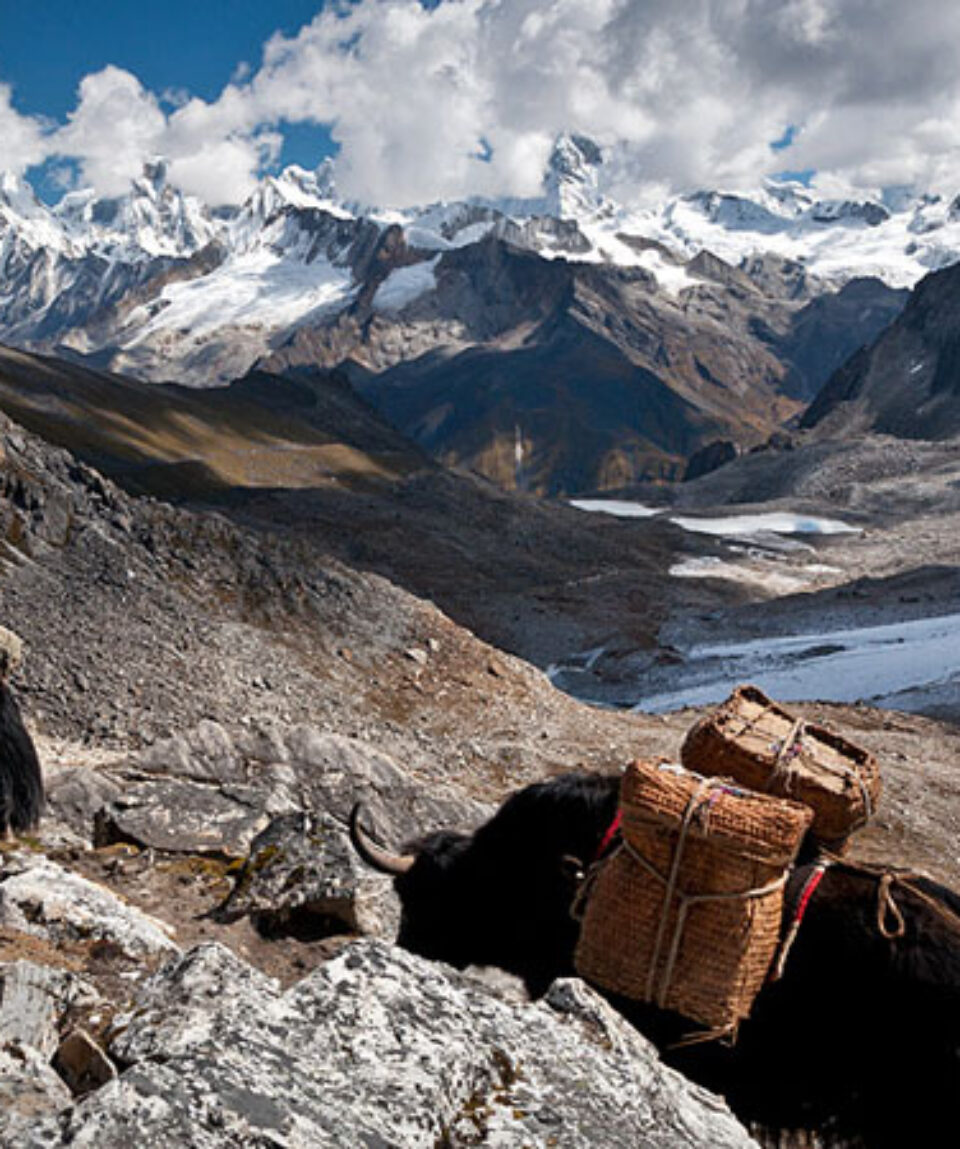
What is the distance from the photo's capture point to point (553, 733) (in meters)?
21.3

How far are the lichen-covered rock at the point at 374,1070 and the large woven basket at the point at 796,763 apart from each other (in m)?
1.64

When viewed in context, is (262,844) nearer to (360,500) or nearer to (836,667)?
(836,667)

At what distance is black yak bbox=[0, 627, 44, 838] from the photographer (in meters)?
8.12

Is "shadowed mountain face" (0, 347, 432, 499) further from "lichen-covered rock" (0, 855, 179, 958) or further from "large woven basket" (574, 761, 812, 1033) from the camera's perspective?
"large woven basket" (574, 761, 812, 1033)

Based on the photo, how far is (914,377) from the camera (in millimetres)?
152500

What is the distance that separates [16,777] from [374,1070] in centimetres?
627

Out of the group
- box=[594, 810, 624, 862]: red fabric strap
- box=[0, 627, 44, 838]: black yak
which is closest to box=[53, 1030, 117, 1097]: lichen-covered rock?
box=[594, 810, 624, 862]: red fabric strap

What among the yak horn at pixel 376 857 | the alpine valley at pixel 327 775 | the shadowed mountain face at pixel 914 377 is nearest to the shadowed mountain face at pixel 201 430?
the alpine valley at pixel 327 775

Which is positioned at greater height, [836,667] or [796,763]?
[796,763]

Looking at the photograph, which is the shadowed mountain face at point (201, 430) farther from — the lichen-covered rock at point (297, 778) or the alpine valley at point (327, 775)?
the lichen-covered rock at point (297, 778)

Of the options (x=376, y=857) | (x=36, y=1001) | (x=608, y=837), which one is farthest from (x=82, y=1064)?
(x=608, y=837)

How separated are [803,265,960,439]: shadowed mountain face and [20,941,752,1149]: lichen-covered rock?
485 feet

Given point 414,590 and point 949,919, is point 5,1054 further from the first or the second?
point 414,590

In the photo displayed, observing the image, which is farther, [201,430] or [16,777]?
[201,430]
